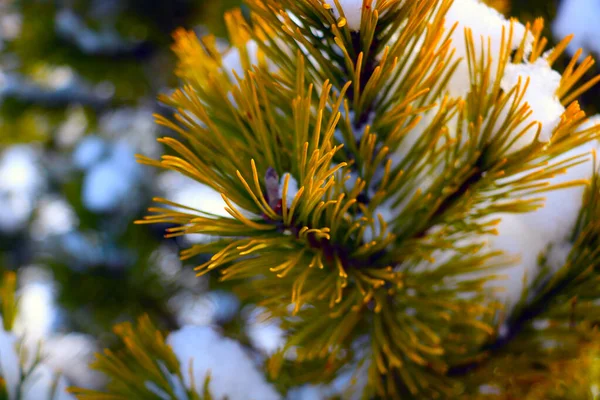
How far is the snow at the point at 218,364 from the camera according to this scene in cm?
50

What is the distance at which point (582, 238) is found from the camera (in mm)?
442

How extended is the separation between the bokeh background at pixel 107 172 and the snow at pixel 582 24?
0.67 metres

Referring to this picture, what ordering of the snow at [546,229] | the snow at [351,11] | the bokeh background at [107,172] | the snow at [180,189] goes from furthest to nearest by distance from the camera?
the snow at [180,189], the bokeh background at [107,172], the snow at [546,229], the snow at [351,11]

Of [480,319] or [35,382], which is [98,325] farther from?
[480,319]

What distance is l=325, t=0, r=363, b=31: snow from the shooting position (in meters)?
0.33

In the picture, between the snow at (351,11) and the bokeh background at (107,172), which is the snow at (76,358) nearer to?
the bokeh background at (107,172)

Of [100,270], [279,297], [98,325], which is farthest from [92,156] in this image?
[279,297]

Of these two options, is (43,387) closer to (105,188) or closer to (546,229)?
(546,229)

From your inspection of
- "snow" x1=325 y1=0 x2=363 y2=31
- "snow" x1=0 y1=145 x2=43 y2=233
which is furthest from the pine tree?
"snow" x1=0 y1=145 x2=43 y2=233

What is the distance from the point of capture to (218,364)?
519 millimetres

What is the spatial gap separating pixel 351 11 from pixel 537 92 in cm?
17

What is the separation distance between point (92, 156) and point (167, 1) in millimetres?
490

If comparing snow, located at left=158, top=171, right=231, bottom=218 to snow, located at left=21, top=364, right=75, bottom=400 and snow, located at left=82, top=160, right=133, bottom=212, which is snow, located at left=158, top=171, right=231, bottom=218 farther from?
snow, located at left=21, top=364, right=75, bottom=400

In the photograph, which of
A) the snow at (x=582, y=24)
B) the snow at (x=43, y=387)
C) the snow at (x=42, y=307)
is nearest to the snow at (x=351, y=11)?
the snow at (x=582, y=24)
